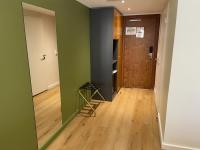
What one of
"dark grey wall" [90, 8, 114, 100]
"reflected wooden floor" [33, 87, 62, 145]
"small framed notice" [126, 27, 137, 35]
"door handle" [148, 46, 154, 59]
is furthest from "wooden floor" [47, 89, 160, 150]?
"small framed notice" [126, 27, 137, 35]

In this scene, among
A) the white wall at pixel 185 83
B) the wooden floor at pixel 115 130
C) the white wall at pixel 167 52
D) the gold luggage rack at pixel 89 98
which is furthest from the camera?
the gold luggage rack at pixel 89 98

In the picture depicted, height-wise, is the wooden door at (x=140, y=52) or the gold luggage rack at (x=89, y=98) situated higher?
the wooden door at (x=140, y=52)

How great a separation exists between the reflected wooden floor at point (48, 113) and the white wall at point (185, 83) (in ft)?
5.74

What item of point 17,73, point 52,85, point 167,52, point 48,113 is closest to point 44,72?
point 52,85

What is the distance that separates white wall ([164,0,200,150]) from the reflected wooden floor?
175cm

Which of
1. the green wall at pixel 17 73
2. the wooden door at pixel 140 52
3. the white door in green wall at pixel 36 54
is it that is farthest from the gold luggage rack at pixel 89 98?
the wooden door at pixel 140 52

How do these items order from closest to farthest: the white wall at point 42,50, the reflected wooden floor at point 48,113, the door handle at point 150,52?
the white wall at point 42,50 → the reflected wooden floor at point 48,113 → the door handle at point 150,52

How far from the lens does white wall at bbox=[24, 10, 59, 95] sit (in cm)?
226

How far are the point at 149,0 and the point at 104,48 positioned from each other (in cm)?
139

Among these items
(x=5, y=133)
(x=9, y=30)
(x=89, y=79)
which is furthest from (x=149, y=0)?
(x=5, y=133)

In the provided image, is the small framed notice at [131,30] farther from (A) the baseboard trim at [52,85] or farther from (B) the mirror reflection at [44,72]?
(A) the baseboard trim at [52,85]

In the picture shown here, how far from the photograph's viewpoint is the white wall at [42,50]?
2256 millimetres

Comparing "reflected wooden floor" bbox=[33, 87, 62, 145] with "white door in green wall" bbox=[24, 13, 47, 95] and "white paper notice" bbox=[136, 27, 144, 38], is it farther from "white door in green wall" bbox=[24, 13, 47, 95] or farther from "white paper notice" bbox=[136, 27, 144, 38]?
"white paper notice" bbox=[136, 27, 144, 38]

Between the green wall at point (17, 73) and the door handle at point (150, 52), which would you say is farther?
the door handle at point (150, 52)
